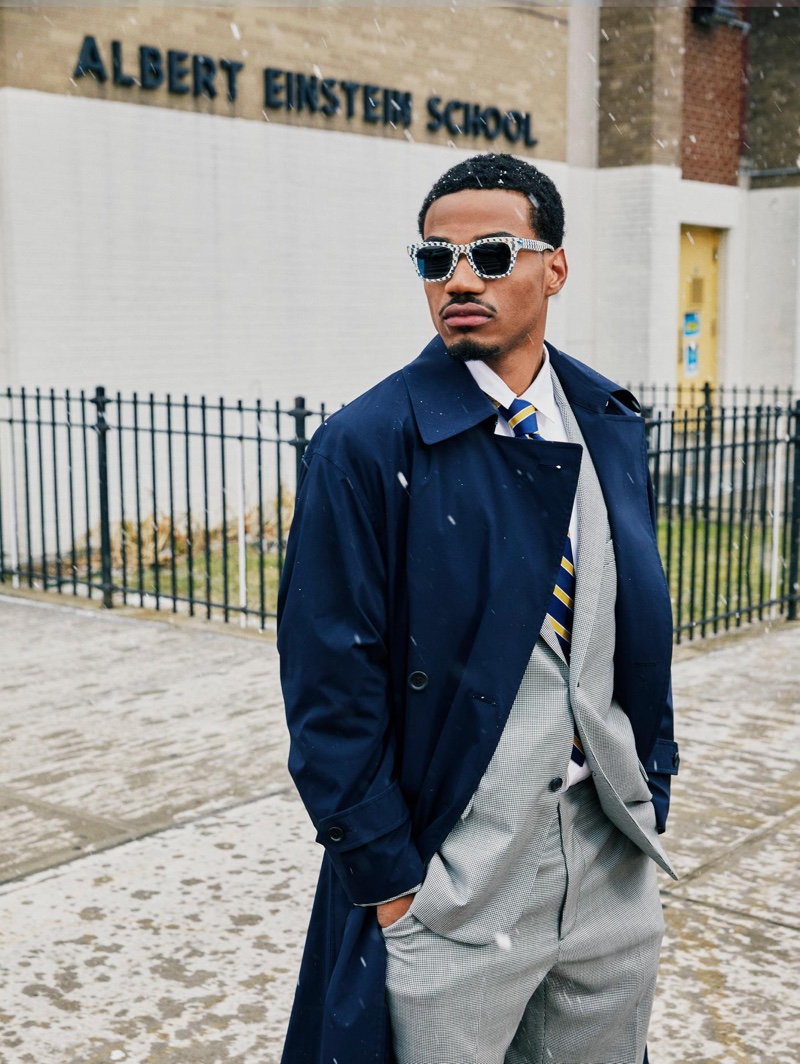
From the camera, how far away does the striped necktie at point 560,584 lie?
241cm

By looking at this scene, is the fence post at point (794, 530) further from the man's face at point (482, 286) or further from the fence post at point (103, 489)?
the man's face at point (482, 286)

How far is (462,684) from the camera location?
2.29 meters

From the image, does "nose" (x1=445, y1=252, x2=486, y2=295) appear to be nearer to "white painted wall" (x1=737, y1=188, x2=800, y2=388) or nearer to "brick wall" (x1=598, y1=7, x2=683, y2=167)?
"brick wall" (x1=598, y1=7, x2=683, y2=167)

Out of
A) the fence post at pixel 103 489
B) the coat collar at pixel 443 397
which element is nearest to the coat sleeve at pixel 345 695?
the coat collar at pixel 443 397

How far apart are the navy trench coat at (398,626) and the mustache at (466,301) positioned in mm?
134

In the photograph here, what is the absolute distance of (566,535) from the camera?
238 centimetres

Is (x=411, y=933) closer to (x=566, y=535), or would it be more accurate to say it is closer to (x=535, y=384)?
(x=566, y=535)

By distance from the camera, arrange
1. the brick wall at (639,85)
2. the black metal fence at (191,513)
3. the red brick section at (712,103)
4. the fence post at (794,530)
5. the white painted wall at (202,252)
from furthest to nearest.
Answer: the red brick section at (712,103) < the brick wall at (639,85) < the white painted wall at (202,252) < the black metal fence at (191,513) < the fence post at (794,530)

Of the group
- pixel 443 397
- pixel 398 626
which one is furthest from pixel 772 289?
pixel 398 626

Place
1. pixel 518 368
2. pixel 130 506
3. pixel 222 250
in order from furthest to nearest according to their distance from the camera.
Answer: pixel 222 250, pixel 130 506, pixel 518 368

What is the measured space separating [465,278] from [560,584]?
0.58 metres

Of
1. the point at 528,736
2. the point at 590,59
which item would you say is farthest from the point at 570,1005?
the point at 590,59

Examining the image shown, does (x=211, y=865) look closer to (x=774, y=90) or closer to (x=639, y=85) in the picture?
(x=639, y=85)

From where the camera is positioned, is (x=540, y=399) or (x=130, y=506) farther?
(x=130, y=506)
